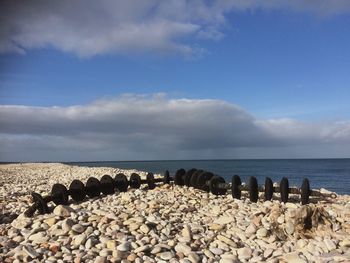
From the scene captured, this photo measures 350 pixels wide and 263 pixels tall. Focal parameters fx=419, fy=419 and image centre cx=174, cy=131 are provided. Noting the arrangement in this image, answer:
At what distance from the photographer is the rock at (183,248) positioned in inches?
322

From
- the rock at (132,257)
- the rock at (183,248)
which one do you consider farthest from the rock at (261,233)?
the rock at (132,257)

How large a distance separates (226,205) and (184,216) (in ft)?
5.24

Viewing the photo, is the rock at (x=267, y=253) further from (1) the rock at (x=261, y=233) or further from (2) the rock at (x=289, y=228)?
(2) the rock at (x=289, y=228)

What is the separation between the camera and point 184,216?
10.4m

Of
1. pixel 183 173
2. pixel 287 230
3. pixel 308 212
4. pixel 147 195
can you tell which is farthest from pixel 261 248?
pixel 183 173

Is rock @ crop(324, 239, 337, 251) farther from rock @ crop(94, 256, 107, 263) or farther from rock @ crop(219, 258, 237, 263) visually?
rock @ crop(94, 256, 107, 263)

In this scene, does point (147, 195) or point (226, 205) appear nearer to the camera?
point (226, 205)

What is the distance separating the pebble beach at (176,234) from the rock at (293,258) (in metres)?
0.02

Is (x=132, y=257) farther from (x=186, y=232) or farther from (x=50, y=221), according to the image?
(x=50, y=221)

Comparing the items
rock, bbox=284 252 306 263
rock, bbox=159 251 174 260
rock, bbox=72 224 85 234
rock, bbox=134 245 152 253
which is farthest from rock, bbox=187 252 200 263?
rock, bbox=72 224 85 234

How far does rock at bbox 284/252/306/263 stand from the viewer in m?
7.87

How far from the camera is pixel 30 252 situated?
25.7 feet

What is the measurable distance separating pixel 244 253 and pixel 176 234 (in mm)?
1576

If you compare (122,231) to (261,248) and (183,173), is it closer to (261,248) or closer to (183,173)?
(261,248)
